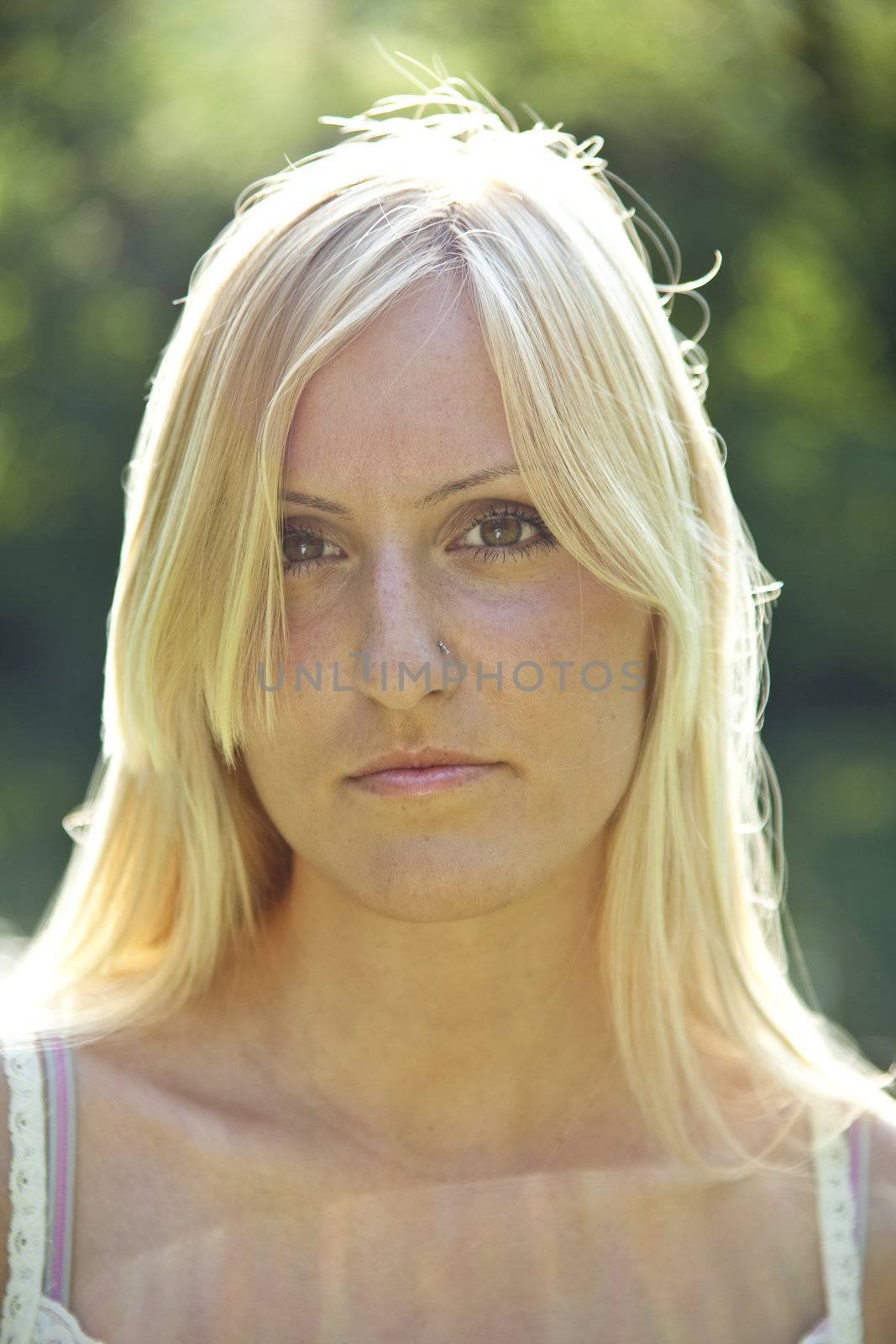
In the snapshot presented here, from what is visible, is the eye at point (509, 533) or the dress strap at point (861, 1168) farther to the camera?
the dress strap at point (861, 1168)

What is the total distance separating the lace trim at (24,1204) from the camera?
1645 millimetres

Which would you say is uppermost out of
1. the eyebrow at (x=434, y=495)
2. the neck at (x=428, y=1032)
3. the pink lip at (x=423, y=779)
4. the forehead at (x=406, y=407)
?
the forehead at (x=406, y=407)

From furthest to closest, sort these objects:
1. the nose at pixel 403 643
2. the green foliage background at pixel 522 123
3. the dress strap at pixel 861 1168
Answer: the green foliage background at pixel 522 123 → the dress strap at pixel 861 1168 → the nose at pixel 403 643

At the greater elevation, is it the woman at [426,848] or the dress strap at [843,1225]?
the woman at [426,848]

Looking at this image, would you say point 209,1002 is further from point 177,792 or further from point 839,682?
point 839,682

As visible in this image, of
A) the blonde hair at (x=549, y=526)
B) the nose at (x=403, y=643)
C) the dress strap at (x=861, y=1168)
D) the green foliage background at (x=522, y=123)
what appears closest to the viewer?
the nose at (x=403, y=643)

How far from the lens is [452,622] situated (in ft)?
5.53

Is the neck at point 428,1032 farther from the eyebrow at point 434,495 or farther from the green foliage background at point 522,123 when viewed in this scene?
the green foliage background at point 522,123

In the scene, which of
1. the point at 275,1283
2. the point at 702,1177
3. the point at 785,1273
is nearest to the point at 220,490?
the point at 275,1283

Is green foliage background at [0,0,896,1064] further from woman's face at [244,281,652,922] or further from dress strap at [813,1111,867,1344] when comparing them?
woman's face at [244,281,652,922]

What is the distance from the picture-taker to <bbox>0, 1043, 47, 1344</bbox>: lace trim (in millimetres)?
1645

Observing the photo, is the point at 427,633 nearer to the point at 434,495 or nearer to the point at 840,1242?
A: the point at 434,495

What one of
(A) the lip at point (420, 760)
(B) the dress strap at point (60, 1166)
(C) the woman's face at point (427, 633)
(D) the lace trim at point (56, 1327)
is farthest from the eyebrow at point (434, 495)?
(D) the lace trim at point (56, 1327)

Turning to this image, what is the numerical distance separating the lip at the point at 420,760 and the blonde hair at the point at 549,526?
0.16 m
